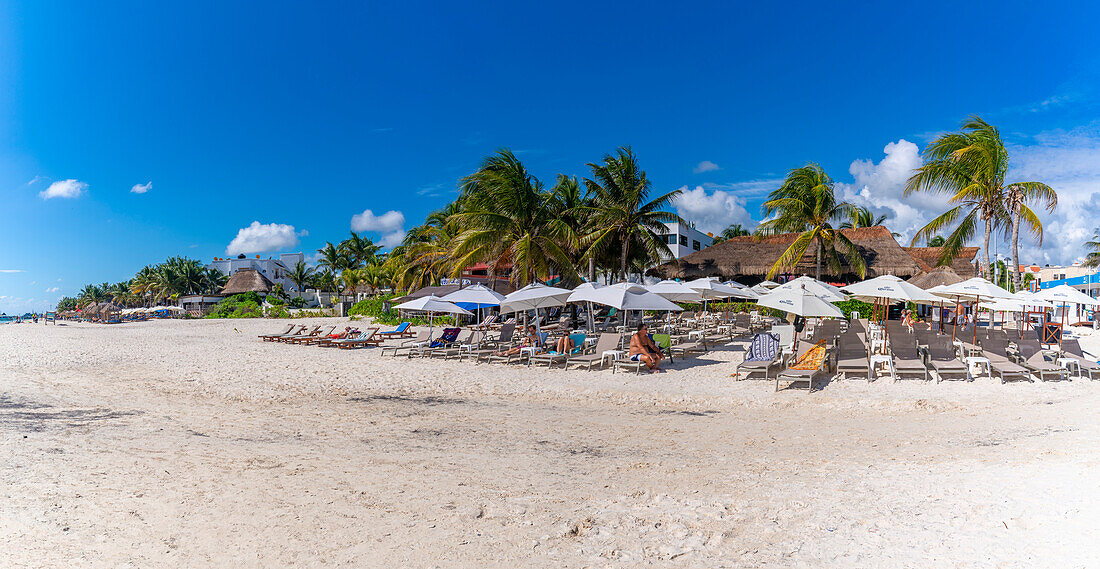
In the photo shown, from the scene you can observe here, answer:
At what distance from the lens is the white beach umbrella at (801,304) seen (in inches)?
427

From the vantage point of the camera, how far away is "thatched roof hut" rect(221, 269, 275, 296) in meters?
54.7

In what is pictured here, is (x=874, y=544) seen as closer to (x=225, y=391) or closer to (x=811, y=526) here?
(x=811, y=526)

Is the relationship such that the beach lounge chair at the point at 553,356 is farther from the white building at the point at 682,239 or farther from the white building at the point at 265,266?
the white building at the point at 265,266

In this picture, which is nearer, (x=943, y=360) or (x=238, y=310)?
(x=943, y=360)

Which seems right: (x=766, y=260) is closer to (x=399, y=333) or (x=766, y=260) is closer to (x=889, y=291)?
(x=889, y=291)

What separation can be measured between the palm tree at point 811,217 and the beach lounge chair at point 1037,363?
1537 cm

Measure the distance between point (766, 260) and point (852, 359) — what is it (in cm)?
2155

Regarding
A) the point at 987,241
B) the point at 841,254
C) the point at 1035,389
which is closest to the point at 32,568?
the point at 1035,389

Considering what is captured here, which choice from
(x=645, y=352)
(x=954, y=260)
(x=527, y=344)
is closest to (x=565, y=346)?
(x=527, y=344)

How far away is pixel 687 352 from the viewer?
44.8 ft

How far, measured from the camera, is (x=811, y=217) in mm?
26281

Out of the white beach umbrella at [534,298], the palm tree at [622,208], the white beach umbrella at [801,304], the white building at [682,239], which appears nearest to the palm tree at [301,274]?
the white building at [682,239]

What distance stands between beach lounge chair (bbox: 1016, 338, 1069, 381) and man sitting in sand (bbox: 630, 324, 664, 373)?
20.7 feet

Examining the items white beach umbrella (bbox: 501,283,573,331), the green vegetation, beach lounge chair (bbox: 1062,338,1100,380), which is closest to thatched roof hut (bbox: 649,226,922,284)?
white beach umbrella (bbox: 501,283,573,331)
